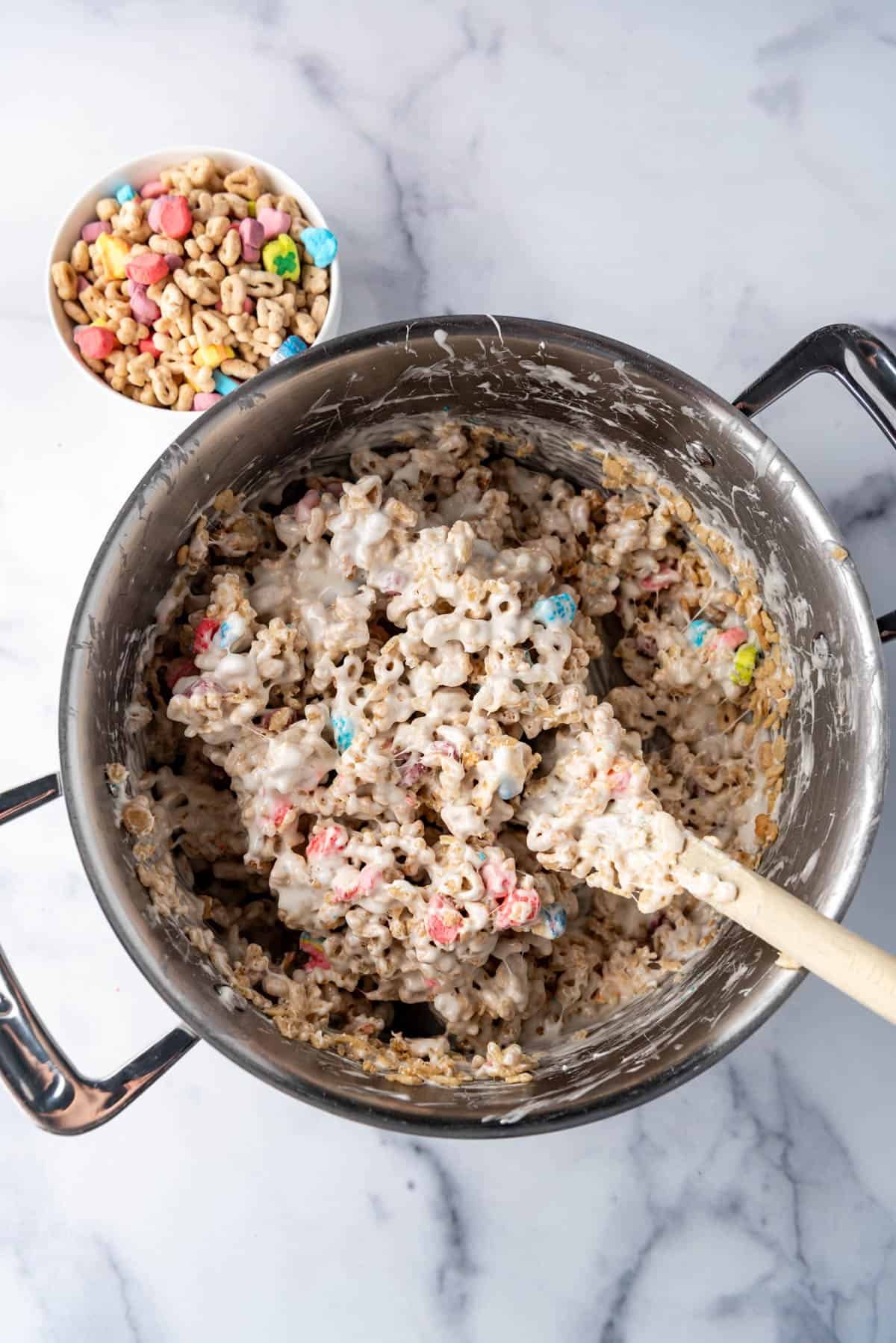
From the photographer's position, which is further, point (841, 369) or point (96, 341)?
point (96, 341)

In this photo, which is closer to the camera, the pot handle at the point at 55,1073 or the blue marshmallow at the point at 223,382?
the pot handle at the point at 55,1073

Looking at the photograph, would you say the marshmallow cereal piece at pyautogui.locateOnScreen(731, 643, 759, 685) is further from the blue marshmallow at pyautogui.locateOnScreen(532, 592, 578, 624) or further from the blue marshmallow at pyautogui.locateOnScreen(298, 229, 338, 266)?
the blue marshmallow at pyautogui.locateOnScreen(298, 229, 338, 266)

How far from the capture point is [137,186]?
1396mm

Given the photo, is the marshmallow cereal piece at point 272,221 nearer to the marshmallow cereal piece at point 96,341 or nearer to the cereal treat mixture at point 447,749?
the marshmallow cereal piece at point 96,341

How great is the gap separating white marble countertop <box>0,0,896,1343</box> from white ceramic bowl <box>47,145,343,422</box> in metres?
0.09

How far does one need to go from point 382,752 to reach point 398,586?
0.57 ft

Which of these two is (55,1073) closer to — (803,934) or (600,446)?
(803,934)

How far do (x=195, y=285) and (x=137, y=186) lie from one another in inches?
6.9

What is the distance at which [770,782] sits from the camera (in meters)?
1.24

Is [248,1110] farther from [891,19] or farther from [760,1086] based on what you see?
[891,19]

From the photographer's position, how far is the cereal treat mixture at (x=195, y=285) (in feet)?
4.40

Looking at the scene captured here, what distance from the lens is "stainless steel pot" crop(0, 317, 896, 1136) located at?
1.02 m

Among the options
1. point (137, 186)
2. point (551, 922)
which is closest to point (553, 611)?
point (551, 922)

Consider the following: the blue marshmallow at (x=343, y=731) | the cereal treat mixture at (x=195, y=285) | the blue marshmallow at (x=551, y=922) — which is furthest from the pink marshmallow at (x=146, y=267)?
the blue marshmallow at (x=551, y=922)
